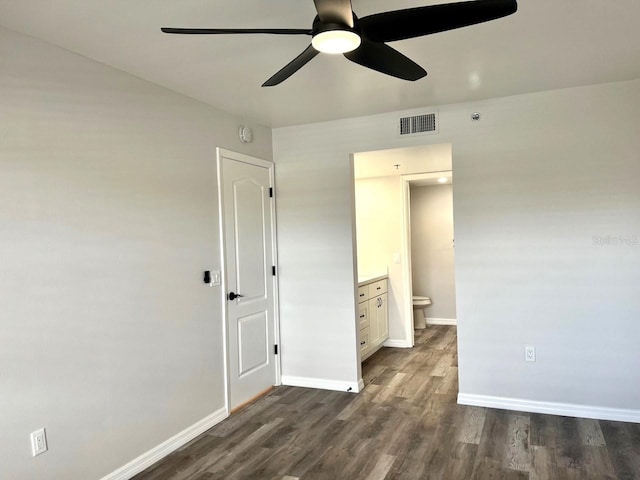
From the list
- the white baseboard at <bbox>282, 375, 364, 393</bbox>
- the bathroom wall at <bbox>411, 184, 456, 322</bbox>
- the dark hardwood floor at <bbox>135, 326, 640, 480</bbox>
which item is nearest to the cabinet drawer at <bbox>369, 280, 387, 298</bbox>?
the white baseboard at <bbox>282, 375, 364, 393</bbox>

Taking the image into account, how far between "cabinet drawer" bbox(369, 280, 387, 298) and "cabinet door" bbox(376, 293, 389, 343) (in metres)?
0.08

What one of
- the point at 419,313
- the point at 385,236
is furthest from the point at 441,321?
the point at 385,236

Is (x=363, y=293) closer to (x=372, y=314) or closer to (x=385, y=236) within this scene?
(x=372, y=314)

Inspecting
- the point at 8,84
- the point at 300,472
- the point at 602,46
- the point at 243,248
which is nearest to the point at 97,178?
the point at 8,84

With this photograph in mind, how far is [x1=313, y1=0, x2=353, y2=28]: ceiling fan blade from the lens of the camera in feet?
5.00

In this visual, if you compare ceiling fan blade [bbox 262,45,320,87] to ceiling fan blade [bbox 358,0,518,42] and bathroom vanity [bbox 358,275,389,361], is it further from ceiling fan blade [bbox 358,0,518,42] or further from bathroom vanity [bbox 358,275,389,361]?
bathroom vanity [bbox 358,275,389,361]

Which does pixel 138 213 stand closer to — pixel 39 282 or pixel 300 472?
pixel 39 282

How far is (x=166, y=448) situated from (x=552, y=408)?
283 centimetres

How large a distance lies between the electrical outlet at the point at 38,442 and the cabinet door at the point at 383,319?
11.8ft

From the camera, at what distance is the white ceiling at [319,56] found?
6.79ft

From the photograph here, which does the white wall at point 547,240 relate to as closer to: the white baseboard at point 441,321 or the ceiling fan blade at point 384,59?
the ceiling fan blade at point 384,59

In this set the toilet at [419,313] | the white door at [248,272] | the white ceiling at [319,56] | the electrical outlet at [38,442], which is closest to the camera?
the white ceiling at [319,56]

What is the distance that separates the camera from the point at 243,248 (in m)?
3.88

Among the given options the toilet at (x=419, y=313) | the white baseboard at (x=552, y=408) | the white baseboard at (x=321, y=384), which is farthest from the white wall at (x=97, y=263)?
the toilet at (x=419, y=313)
